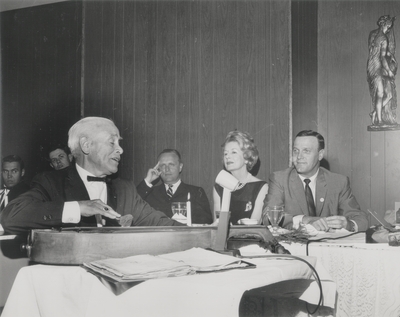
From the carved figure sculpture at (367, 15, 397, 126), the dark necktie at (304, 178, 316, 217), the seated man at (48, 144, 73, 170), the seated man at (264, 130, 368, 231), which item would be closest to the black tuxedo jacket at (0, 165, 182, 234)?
the seated man at (264, 130, 368, 231)

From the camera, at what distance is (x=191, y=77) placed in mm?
5512

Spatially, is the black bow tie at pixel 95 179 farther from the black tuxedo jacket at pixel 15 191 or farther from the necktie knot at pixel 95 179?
Answer: the black tuxedo jacket at pixel 15 191

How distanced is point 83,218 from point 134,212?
0.31 metres

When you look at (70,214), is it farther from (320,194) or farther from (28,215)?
(320,194)

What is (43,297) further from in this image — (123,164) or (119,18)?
(119,18)

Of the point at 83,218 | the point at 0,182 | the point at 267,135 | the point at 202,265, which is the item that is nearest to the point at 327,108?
the point at 267,135

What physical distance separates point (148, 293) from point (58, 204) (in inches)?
37.6

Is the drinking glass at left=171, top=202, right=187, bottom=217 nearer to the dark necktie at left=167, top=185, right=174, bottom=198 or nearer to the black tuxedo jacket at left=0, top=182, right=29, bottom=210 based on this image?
the dark necktie at left=167, top=185, right=174, bottom=198

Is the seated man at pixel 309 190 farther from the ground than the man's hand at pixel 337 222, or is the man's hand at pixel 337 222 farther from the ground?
the seated man at pixel 309 190

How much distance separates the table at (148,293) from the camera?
3.71 ft

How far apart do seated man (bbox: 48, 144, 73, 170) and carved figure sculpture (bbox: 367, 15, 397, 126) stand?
3410mm

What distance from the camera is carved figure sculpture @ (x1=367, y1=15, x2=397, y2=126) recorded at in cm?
463

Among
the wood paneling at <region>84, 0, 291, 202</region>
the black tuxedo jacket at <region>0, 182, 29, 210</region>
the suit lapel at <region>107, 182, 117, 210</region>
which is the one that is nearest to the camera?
the suit lapel at <region>107, 182, 117, 210</region>

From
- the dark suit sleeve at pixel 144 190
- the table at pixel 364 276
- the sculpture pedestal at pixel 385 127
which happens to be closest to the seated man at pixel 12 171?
the dark suit sleeve at pixel 144 190
